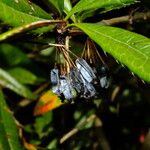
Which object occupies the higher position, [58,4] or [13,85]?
[58,4]

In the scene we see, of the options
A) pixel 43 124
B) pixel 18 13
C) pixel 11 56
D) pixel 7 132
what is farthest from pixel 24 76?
pixel 18 13

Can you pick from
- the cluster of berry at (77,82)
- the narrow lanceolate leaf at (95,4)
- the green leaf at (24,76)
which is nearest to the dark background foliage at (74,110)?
the green leaf at (24,76)

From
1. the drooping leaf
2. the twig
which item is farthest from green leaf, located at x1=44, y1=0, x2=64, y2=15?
the twig

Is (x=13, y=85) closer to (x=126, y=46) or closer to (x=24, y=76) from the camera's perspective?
(x=24, y=76)

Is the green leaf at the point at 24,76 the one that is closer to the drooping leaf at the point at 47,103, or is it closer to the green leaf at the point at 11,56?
the green leaf at the point at 11,56

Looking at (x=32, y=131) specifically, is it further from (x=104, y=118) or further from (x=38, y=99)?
(x=104, y=118)

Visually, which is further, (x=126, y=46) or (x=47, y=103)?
(x=47, y=103)
